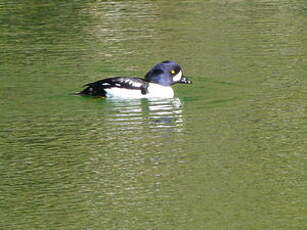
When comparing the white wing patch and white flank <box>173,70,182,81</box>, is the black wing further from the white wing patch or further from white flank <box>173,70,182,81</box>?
white flank <box>173,70,182,81</box>

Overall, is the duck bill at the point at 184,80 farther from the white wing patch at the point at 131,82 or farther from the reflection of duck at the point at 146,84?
the white wing patch at the point at 131,82

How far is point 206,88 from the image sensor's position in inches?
656

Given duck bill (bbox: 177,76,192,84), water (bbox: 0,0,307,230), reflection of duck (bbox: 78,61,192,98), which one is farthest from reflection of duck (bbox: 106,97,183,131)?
duck bill (bbox: 177,76,192,84)

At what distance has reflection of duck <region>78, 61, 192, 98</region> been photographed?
16359mm

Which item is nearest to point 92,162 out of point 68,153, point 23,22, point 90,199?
point 68,153

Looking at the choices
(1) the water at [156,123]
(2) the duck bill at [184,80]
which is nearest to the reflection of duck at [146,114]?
Result: (1) the water at [156,123]

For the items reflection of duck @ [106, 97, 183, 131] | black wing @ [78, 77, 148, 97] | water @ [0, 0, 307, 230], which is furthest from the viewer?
black wing @ [78, 77, 148, 97]

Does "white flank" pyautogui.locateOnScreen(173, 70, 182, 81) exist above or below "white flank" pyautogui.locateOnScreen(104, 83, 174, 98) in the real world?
above

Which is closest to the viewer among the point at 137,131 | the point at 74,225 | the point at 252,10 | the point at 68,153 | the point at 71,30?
the point at 74,225

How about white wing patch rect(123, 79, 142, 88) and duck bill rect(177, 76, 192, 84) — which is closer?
white wing patch rect(123, 79, 142, 88)

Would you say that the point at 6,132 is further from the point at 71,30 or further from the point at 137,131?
the point at 71,30

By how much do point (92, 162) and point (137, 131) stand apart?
5.35 feet

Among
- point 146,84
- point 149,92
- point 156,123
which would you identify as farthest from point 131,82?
point 156,123

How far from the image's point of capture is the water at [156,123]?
35.1 feet
